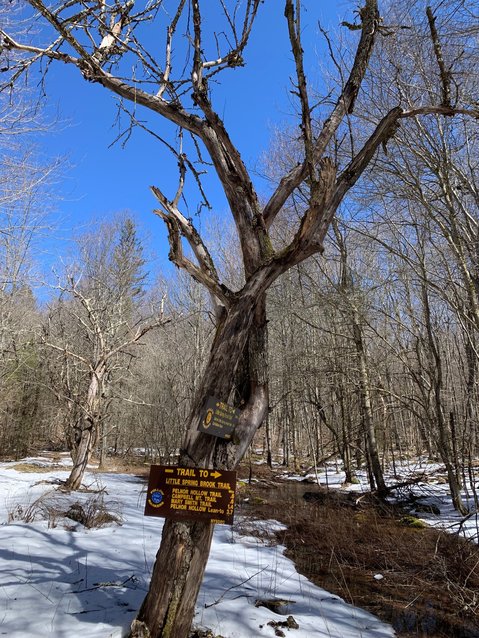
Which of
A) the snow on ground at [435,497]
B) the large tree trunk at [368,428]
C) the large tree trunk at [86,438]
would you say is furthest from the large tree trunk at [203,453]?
the large tree trunk at [368,428]

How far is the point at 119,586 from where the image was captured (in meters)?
3.72

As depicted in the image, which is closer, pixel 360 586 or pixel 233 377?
pixel 233 377

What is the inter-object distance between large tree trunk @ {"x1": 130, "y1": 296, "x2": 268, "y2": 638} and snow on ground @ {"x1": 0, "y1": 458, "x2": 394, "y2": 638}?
50 cm

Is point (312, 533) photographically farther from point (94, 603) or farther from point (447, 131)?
point (447, 131)

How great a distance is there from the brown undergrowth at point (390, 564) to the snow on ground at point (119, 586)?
385 mm

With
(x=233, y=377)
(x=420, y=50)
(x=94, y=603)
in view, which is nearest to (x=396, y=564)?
(x=94, y=603)

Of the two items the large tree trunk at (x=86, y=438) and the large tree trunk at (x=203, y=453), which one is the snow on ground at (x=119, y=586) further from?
the large tree trunk at (x=86, y=438)

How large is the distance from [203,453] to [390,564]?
4454 mm

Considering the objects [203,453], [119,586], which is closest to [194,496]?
[203,453]

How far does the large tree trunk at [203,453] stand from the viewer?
2.53 m

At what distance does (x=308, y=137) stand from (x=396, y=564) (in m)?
5.45

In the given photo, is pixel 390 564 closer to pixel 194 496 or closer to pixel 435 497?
pixel 194 496

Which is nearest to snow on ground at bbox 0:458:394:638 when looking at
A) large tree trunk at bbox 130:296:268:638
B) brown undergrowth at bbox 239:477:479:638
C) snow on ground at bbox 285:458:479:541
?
brown undergrowth at bbox 239:477:479:638

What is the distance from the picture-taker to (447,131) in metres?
7.54
